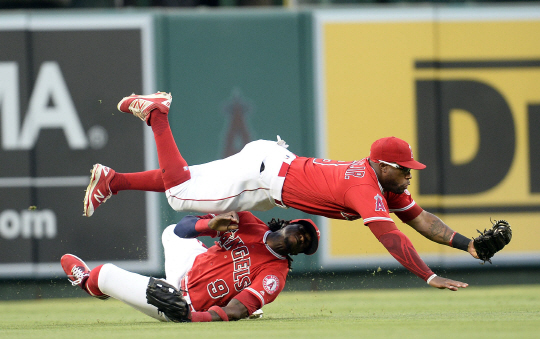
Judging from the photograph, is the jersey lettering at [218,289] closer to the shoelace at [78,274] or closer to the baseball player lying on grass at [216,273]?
the baseball player lying on grass at [216,273]

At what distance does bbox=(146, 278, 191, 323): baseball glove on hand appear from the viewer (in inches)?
201

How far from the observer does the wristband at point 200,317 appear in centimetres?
534

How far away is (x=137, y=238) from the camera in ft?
28.8

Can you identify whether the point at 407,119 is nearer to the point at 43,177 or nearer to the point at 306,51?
the point at 306,51

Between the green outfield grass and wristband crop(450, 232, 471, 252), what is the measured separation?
543mm

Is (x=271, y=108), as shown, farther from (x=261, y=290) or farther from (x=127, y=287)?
(x=127, y=287)

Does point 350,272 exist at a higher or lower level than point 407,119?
lower

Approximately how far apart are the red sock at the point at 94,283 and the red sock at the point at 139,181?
84 cm

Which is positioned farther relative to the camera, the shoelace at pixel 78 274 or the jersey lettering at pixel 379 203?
the shoelace at pixel 78 274

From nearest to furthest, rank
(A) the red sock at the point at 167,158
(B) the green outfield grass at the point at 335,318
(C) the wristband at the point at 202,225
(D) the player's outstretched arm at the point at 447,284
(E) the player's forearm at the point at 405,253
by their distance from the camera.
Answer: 1. (B) the green outfield grass at the point at 335,318
2. (D) the player's outstretched arm at the point at 447,284
3. (E) the player's forearm at the point at 405,253
4. (C) the wristband at the point at 202,225
5. (A) the red sock at the point at 167,158

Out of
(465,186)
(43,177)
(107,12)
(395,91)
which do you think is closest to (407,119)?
(395,91)

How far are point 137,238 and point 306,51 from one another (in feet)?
9.78

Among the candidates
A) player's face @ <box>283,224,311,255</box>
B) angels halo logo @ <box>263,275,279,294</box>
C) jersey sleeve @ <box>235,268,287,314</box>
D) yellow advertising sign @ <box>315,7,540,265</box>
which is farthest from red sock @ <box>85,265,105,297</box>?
yellow advertising sign @ <box>315,7,540,265</box>

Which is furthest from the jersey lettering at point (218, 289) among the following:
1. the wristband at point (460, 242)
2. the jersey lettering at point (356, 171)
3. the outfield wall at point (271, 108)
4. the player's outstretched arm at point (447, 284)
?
the outfield wall at point (271, 108)
